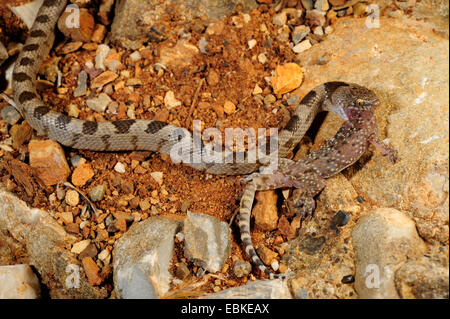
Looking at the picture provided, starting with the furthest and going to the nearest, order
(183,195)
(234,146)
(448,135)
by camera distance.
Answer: (234,146), (183,195), (448,135)

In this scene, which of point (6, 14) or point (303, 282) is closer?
point (303, 282)

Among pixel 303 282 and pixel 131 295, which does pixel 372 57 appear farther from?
pixel 131 295

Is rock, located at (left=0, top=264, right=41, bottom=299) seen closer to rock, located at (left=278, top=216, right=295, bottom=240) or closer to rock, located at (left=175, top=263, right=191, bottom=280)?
rock, located at (left=175, top=263, right=191, bottom=280)

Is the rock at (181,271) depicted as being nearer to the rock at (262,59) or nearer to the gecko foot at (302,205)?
the gecko foot at (302,205)

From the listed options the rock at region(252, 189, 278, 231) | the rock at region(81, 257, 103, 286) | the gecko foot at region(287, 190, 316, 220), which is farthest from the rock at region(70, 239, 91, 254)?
the gecko foot at region(287, 190, 316, 220)

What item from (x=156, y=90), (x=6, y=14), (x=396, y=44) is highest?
(x=6, y=14)

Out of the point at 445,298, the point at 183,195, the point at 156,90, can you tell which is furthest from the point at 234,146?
the point at 445,298

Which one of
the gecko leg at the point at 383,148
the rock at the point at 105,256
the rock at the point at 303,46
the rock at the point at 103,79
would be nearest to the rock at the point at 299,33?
the rock at the point at 303,46

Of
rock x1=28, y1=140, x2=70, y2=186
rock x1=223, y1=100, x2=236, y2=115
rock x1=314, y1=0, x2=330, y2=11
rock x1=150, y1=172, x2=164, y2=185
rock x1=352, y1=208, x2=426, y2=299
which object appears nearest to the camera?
rock x1=352, y1=208, x2=426, y2=299
